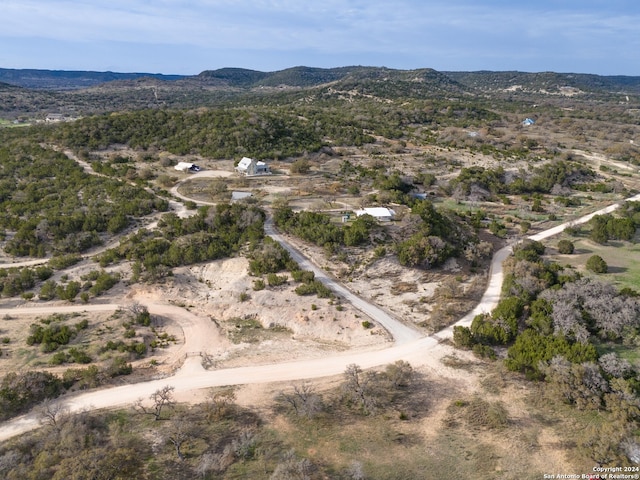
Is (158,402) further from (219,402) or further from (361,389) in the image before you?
(361,389)

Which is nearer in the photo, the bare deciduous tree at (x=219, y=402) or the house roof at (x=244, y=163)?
the bare deciduous tree at (x=219, y=402)

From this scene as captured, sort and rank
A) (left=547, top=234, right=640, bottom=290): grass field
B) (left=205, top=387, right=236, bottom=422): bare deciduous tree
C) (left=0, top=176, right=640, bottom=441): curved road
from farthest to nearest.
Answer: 1. (left=547, top=234, right=640, bottom=290): grass field
2. (left=0, top=176, right=640, bottom=441): curved road
3. (left=205, top=387, right=236, bottom=422): bare deciduous tree

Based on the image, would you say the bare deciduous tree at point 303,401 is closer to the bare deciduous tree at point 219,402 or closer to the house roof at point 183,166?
the bare deciduous tree at point 219,402

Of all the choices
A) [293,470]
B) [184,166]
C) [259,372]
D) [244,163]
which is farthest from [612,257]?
[184,166]

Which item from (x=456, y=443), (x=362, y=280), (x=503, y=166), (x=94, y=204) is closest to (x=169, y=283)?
(x=362, y=280)

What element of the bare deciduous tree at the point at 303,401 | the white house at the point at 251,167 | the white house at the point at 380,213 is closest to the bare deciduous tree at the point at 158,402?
the bare deciduous tree at the point at 303,401

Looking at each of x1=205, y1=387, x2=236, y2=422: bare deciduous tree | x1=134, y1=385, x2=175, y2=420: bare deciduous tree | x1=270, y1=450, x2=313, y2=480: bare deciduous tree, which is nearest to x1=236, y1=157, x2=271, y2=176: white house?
x1=205, y1=387, x2=236, y2=422: bare deciduous tree

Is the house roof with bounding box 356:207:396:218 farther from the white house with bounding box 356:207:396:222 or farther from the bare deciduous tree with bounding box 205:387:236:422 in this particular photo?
the bare deciduous tree with bounding box 205:387:236:422
